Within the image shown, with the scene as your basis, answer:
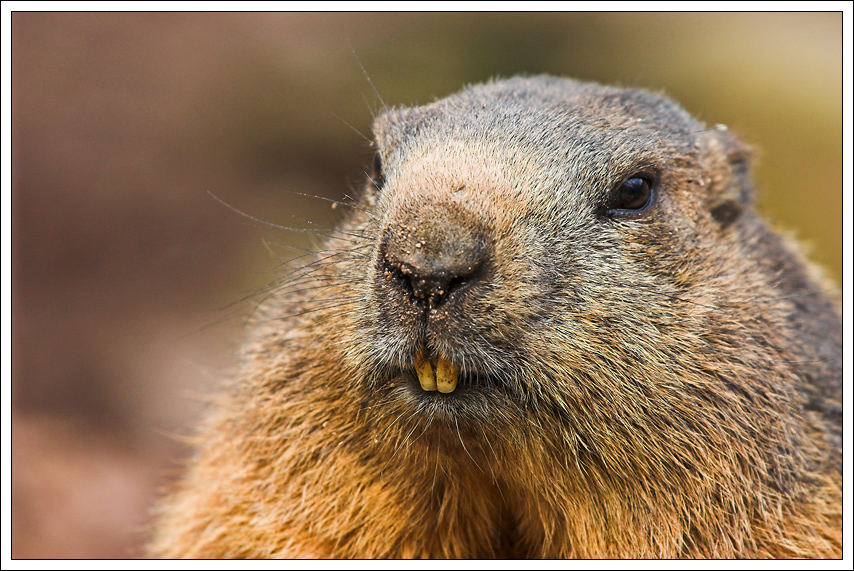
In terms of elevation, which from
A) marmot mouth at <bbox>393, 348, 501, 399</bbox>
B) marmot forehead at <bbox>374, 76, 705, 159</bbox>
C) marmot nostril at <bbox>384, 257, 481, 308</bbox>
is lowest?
marmot mouth at <bbox>393, 348, 501, 399</bbox>

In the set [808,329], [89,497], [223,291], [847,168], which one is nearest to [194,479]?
[89,497]

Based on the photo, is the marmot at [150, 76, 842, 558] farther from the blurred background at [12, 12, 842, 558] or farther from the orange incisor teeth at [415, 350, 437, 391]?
the blurred background at [12, 12, 842, 558]

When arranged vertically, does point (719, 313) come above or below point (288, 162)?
below

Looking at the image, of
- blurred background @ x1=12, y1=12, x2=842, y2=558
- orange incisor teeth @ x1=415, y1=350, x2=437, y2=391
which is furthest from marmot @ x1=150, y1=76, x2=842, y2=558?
blurred background @ x1=12, y1=12, x2=842, y2=558

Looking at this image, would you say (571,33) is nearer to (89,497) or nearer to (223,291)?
(223,291)

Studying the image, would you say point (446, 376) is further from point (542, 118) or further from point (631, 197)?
point (542, 118)

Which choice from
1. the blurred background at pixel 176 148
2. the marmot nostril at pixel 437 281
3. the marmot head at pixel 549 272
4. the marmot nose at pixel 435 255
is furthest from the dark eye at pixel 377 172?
the blurred background at pixel 176 148

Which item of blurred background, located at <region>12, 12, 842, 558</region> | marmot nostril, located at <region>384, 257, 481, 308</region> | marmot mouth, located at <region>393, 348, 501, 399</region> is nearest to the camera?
marmot nostril, located at <region>384, 257, 481, 308</region>

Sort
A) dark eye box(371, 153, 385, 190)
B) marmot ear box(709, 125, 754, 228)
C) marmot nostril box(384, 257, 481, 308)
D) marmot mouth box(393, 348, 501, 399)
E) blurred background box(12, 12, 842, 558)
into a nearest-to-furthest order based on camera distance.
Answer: marmot nostril box(384, 257, 481, 308)
marmot mouth box(393, 348, 501, 399)
dark eye box(371, 153, 385, 190)
marmot ear box(709, 125, 754, 228)
blurred background box(12, 12, 842, 558)
